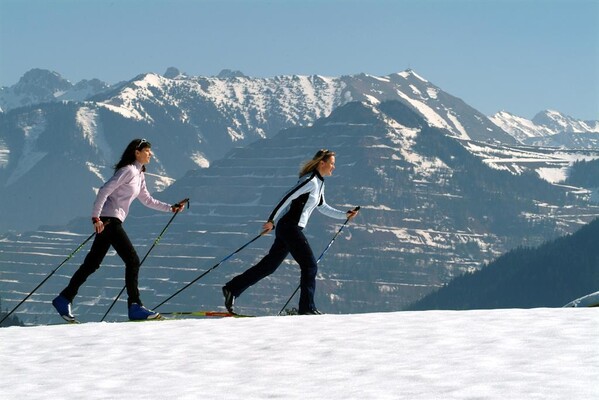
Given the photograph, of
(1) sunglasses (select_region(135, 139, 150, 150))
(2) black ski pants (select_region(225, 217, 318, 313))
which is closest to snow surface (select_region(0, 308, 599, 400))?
(2) black ski pants (select_region(225, 217, 318, 313))

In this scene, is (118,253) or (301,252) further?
(301,252)

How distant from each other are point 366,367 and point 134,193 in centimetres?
611

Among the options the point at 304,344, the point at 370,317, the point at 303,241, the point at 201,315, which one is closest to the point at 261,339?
the point at 304,344

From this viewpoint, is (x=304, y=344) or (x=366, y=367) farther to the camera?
(x=304, y=344)

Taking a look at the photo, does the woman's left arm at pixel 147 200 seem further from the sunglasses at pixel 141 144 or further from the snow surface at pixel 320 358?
the snow surface at pixel 320 358

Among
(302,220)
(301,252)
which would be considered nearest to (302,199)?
(302,220)

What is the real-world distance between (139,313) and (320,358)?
4.90 m

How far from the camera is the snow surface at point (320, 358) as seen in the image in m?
9.16

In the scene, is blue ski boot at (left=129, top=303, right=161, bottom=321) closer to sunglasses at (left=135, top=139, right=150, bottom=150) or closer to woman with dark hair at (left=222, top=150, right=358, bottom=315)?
woman with dark hair at (left=222, top=150, right=358, bottom=315)

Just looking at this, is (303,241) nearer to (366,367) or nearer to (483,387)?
(366,367)

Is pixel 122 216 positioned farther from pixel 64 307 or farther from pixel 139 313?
pixel 64 307

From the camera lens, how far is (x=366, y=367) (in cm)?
1012

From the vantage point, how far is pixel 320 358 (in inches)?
422

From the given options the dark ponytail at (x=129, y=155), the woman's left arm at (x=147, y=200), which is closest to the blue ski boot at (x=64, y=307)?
the woman's left arm at (x=147, y=200)
